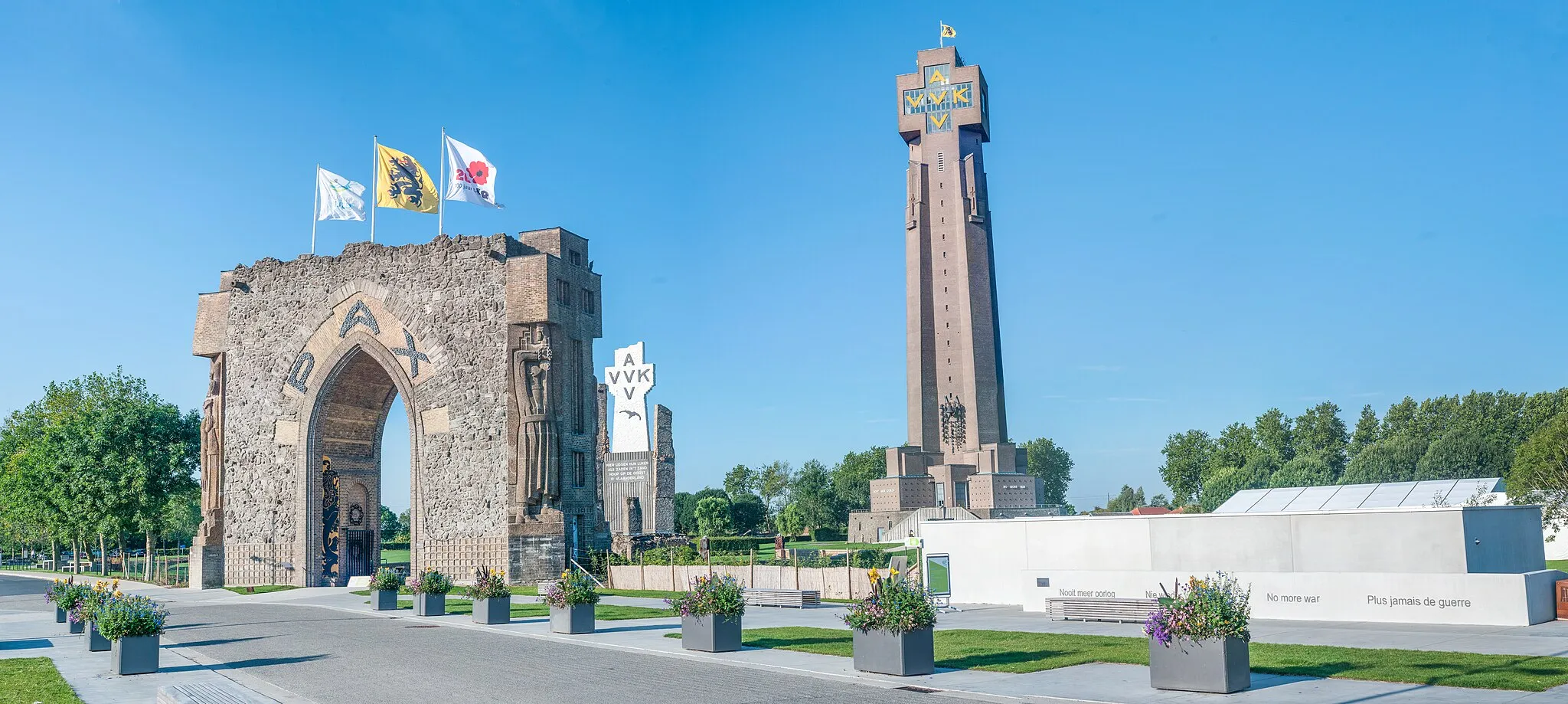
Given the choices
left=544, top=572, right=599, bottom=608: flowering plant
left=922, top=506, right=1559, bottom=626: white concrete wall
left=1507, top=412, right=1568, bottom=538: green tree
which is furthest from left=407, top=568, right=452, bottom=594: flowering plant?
left=1507, top=412, right=1568, bottom=538: green tree

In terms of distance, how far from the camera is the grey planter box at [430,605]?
2620 centimetres

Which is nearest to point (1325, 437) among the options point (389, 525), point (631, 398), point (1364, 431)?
point (1364, 431)

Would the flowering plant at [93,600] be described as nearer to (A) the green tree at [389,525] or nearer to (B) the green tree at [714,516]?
(B) the green tree at [714,516]

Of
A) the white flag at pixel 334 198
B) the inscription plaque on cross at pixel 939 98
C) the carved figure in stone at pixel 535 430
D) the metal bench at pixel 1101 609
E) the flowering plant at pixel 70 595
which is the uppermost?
the inscription plaque on cross at pixel 939 98

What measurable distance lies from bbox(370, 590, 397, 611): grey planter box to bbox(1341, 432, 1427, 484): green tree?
76.2 m

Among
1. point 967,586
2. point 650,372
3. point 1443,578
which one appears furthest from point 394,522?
point 1443,578

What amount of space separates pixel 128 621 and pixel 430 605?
31.1 ft

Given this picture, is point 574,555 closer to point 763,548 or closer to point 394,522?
point 763,548

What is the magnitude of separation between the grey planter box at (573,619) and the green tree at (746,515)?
8248cm

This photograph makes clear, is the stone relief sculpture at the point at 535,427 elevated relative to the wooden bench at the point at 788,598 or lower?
elevated

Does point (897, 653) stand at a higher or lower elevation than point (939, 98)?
lower

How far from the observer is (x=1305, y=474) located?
320 ft

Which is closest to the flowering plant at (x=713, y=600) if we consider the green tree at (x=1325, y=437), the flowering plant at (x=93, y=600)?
the flowering plant at (x=93, y=600)

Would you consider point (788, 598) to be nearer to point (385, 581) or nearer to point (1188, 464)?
point (385, 581)
